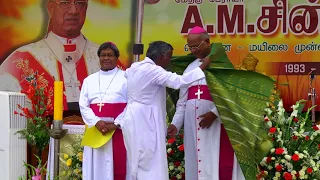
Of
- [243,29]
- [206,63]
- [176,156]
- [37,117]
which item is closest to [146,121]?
[206,63]

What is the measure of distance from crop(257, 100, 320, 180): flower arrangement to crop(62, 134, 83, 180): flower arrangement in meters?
1.70

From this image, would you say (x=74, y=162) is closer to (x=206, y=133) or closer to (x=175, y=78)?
(x=206, y=133)

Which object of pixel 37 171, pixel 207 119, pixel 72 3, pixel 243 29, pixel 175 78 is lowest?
pixel 37 171

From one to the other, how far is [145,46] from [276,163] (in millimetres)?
2886

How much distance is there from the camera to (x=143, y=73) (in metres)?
5.11

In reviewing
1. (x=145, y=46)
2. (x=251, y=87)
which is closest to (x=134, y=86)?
(x=251, y=87)

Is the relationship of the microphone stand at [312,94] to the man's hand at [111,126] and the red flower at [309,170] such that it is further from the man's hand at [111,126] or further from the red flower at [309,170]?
the man's hand at [111,126]

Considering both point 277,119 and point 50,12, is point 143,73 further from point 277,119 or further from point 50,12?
point 50,12

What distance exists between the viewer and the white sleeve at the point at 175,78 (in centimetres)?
492

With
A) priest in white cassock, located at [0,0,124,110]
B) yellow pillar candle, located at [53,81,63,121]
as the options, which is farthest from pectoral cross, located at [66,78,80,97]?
yellow pillar candle, located at [53,81,63,121]

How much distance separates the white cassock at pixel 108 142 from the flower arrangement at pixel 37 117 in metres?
1.08

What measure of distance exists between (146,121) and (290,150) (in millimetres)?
1296

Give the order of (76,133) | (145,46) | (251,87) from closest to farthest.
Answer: (251,87) → (76,133) → (145,46)

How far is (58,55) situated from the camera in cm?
793
